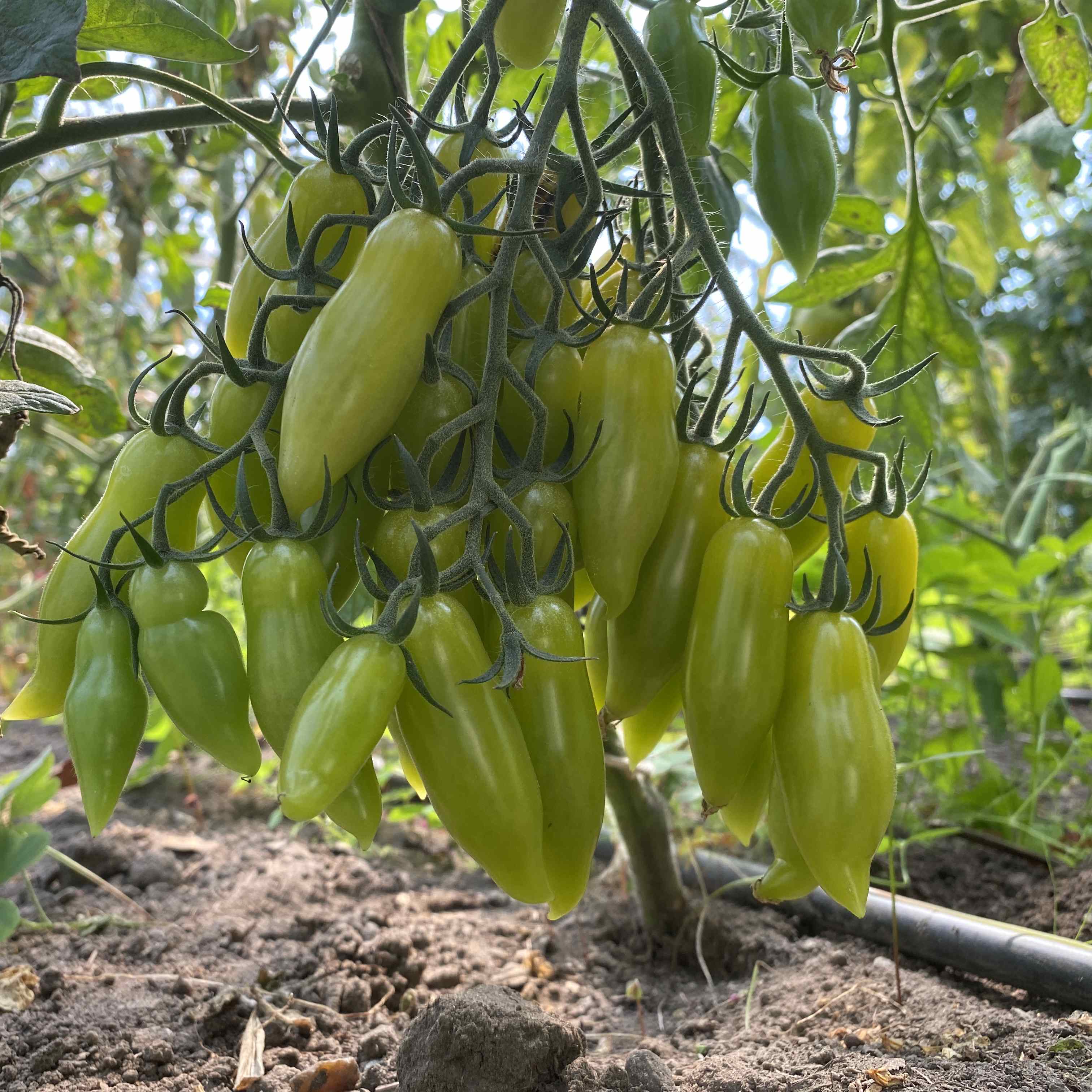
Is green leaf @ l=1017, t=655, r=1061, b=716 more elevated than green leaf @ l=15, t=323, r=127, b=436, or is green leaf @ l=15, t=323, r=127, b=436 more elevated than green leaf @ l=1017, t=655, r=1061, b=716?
green leaf @ l=15, t=323, r=127, b=436

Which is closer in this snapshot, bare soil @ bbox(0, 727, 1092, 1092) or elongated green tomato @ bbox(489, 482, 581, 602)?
elongated green tomato @ bbox(489, 482, 581, 602)

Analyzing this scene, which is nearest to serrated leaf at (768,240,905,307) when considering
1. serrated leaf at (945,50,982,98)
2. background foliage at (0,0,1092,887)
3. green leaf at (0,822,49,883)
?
background foliage at (0,0,1092,887)

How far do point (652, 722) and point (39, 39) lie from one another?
0.56m

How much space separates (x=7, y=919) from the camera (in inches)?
37.4

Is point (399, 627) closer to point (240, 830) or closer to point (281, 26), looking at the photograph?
point (240, 830)

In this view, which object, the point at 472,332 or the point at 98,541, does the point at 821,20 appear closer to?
the point at 472,332

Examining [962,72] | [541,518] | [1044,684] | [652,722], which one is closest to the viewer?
[541,518]

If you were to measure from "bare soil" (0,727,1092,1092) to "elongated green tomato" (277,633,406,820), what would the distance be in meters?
0.30

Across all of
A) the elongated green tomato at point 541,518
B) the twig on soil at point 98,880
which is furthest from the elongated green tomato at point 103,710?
the twig on soil at point 98,880

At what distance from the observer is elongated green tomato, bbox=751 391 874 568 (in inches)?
24.5

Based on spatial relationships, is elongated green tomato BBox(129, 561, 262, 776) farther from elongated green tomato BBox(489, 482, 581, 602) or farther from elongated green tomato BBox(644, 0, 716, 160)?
elongated green tomato BBox(644, 0, 716, 160)

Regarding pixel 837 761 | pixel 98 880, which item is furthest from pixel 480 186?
pixel 98 880

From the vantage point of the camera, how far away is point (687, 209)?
586 mm

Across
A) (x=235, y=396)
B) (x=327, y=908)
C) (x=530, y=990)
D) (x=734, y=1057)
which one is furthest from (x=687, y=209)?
(x=327, y=908)
